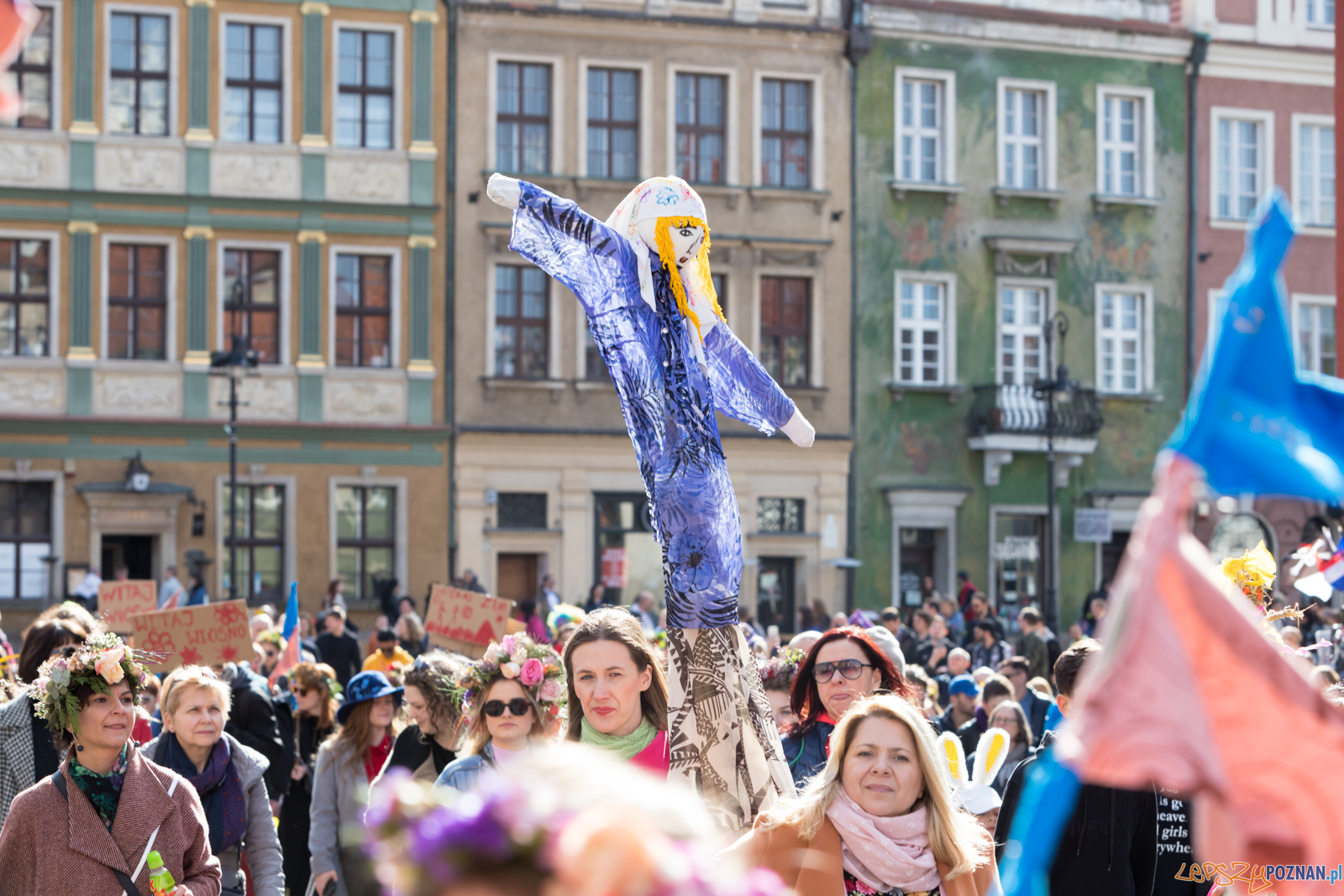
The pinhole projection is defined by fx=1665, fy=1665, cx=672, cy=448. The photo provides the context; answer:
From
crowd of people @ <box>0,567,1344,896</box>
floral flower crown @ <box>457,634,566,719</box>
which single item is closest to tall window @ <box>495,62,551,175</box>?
crowd of people @ <box>0,567,1344,896</box>

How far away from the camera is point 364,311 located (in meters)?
24.0

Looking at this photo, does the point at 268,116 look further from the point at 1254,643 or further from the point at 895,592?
the point at 1254,643

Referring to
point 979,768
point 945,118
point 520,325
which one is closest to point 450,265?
point 520,325

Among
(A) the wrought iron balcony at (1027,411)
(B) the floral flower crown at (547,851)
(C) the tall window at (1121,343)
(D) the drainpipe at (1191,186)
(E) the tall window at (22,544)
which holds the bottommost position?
(E) the tall window at (22,544)

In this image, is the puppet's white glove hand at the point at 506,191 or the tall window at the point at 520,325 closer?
the puppet's white glove hand at the point at 506,191

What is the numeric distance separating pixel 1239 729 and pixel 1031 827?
0.24 metres

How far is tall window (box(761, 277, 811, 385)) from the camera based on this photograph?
83.8 feet

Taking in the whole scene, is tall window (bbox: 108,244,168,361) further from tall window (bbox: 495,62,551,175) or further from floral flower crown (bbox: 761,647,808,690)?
floral flower crown (bbox: 761,647,808,690)

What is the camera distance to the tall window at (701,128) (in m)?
25.2

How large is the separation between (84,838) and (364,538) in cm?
1938

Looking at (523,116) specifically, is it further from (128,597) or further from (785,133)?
(128,597)

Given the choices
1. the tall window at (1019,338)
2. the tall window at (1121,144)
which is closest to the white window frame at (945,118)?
the tall window at (1019,338)

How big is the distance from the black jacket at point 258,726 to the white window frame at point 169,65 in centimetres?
1698

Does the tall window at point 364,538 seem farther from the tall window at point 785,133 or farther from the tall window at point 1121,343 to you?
the tall window at point 1121,343
